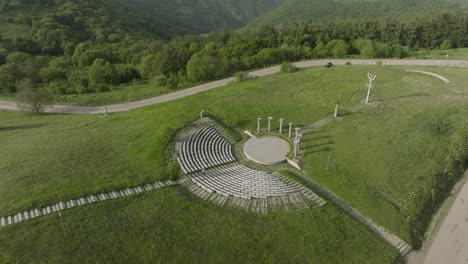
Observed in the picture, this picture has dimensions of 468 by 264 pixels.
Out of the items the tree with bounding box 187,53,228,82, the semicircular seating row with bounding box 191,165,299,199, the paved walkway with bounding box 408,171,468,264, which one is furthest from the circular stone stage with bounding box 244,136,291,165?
the tree with bounding box 187,53,228,82

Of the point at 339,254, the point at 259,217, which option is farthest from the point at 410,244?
the point at 259,217

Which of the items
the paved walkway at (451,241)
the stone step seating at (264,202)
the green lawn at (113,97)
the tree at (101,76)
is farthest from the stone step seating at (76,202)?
the tree at (101,76)

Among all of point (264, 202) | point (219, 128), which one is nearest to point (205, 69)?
point (219, 128)

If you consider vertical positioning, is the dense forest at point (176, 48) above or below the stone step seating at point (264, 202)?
Answer: above

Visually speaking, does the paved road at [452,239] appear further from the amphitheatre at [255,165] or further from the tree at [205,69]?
the tree at [205,69]

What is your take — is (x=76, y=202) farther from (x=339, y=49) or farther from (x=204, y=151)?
(x=339, y=49)

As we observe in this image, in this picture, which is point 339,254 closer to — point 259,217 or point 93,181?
point 259,217

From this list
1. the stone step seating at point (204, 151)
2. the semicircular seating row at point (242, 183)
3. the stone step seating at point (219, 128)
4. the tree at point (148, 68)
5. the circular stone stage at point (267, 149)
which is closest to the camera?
the semicircular seating row at point (242, 183)
